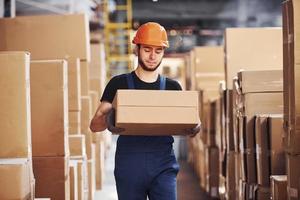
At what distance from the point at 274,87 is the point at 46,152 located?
179 centimetres

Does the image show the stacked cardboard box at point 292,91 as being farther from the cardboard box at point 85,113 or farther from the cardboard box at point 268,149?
the cardboard box at point 85,113

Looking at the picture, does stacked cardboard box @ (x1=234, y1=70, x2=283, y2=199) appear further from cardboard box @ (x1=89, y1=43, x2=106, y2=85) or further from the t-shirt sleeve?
cardboard box @ (x1=89, y1=43, x2=106, y2=85)

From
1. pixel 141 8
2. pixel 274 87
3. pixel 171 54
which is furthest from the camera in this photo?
pixel 171 54

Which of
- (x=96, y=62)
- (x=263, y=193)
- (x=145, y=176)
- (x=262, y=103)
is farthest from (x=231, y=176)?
(x=96, y=62)

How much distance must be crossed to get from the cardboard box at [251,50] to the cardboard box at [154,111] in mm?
2642

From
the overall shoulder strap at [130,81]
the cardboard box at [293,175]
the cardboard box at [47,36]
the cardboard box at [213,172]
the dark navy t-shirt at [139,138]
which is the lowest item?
the cardboard box at [213,172]

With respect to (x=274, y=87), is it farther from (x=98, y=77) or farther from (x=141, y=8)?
(x=141, y=8)

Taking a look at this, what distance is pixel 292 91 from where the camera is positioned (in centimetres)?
345

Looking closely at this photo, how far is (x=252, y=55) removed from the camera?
606 centimetres

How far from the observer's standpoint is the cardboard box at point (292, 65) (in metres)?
3.41

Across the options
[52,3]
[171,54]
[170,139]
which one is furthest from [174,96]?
[171,54]

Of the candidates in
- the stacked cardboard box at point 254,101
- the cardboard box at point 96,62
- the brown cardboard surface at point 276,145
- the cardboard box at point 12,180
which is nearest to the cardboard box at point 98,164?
the cardboard box at point 96,62

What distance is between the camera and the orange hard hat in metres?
3.60

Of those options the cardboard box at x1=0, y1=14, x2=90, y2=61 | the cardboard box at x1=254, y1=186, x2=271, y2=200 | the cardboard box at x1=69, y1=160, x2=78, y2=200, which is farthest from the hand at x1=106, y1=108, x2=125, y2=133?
the cardboard box at x1=0, y1=14, x2=90, y2=61
